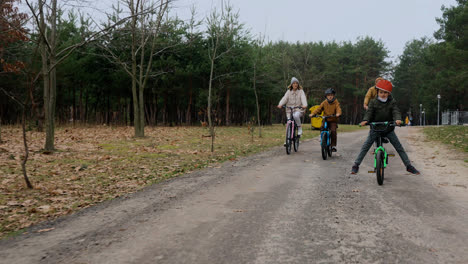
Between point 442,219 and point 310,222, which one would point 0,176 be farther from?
point 442,219

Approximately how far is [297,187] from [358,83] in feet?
213

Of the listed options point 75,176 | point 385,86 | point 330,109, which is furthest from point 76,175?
point 330,109

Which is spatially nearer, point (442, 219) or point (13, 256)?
point (13, 256)

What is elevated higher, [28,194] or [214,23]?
[214,23]

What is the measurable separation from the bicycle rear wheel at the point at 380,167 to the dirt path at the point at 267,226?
0.50ft

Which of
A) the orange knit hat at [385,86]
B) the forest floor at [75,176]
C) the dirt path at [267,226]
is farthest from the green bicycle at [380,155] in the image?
the forest floor at [75,176]

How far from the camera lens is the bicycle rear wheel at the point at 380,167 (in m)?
6.17

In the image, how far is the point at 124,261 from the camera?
120 inches

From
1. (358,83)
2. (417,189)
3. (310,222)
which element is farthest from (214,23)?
(358,83)

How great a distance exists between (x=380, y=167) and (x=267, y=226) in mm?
3242

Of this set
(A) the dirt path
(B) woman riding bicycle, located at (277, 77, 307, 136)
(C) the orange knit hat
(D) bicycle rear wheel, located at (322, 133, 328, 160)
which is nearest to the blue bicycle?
(D) bicycle rear wheel, located at (322, 133, 328, 160)

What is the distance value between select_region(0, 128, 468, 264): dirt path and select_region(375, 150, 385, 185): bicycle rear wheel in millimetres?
151

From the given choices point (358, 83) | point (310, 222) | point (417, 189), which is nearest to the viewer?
point (310, 222)

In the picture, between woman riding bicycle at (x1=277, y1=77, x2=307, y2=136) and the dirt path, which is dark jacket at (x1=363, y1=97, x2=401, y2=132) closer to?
the dirt path
